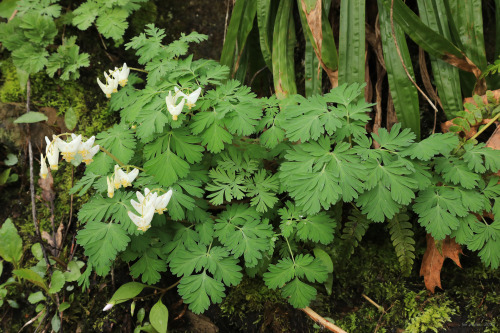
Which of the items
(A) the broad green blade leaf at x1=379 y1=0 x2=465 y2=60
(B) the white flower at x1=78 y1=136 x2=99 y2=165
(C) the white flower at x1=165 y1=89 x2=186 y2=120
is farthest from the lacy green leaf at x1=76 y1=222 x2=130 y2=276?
(A) the broad green blade leaf at x1=379 y1=0 x2=465 y2=60

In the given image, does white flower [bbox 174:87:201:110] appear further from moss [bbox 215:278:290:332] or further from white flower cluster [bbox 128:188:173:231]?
moss [bbox 215:278:290:332]

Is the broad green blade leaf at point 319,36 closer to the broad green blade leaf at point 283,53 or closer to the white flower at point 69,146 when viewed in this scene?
the broad green blade leaf at point 283,53

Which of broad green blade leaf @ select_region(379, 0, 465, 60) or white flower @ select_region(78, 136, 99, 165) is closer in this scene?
white flower @ select_region(78, 136, 99, 165)

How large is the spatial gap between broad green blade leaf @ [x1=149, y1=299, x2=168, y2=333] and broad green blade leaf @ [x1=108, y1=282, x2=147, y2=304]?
5.8 inches

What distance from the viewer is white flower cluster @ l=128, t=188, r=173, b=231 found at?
6.33 feet

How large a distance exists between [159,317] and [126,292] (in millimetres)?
262

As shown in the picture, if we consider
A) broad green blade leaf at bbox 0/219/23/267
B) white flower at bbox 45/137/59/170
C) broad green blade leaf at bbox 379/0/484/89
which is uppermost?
broad green blade leaf at bbox 379/0/484/89

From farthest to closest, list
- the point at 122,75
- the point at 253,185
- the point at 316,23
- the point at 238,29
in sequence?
the point at 238,29, the point at 316,23, the point at 122,75, the point at 253,185

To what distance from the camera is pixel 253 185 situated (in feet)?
7.52

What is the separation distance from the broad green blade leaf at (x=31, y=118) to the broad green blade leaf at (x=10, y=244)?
2.57 feet

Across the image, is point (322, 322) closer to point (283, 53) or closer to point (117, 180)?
point (117, 180)

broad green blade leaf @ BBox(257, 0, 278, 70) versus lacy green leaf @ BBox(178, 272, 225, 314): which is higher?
broad green blade leaf @ BBox(257, 0, 278, 70)

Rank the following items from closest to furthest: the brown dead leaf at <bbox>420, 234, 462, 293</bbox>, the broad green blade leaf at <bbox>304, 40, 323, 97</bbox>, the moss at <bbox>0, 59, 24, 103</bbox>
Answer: the brown dead leaf at <bbox>420, 234, 462, 293</bbox>
the broad green blade leaf at <bbox>304, 40, 323, 97</bbox>
the moss at <bbox>0, 59, 24, 103</bbox>

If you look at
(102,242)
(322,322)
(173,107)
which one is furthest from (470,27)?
(102,242)
